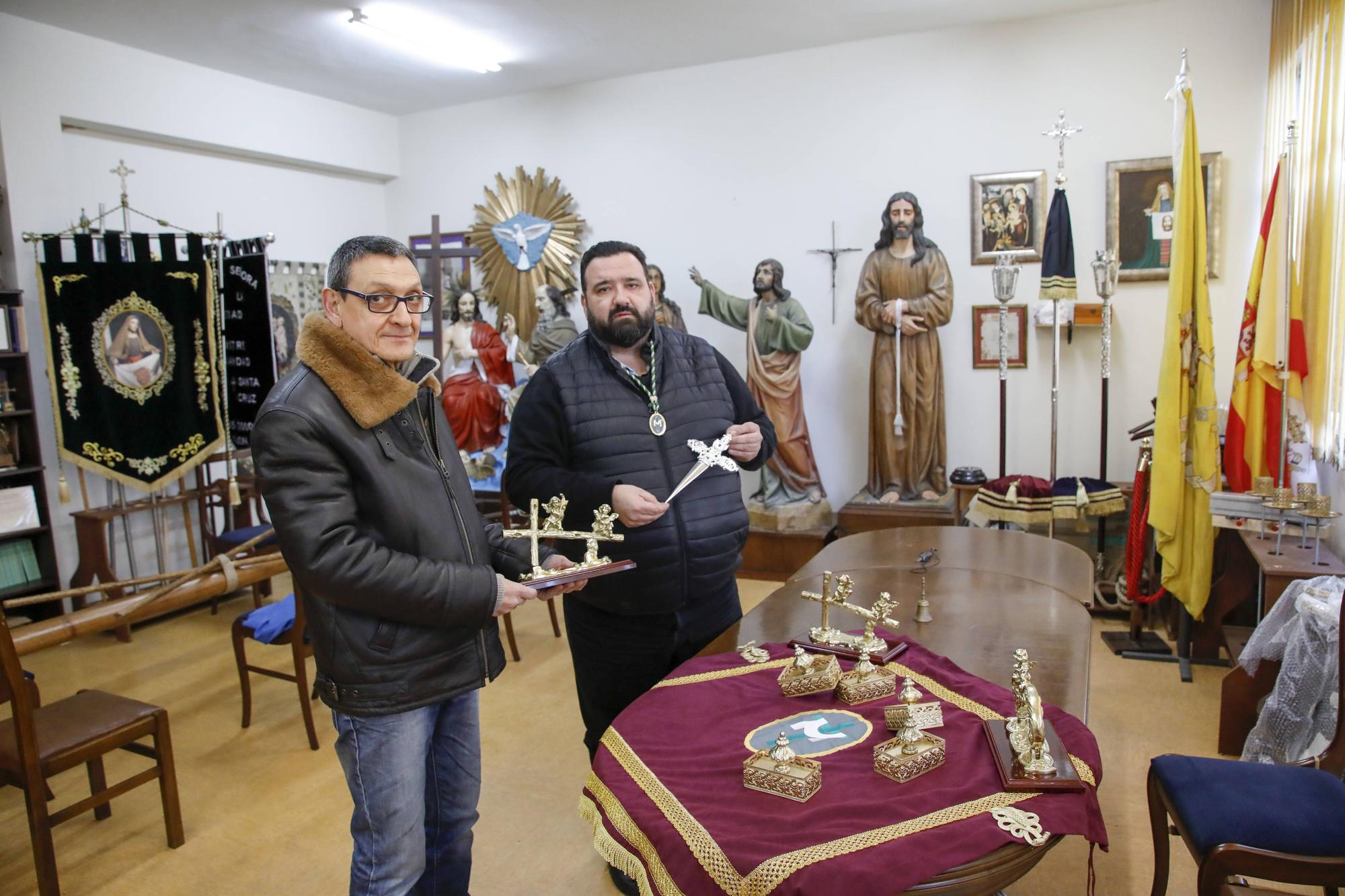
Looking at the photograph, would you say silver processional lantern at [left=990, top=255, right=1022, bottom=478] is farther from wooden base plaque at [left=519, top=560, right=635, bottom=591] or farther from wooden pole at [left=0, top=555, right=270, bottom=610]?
wooden pole at [left=0, top=555, right=270, bottom=610]

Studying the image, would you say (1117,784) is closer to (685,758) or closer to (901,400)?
(685,758)

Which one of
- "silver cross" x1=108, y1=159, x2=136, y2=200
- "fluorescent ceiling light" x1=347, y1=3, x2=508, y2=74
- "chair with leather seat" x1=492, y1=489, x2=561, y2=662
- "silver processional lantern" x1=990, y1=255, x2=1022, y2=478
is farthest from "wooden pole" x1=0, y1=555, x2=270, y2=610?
"silver processional lantern" x1=990, y1=255, x2=1022, y2=478

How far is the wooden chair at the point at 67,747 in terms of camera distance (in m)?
2.50

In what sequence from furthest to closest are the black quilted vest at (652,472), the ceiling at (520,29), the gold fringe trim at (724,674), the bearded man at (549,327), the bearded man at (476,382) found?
the bearded man at (476,382) → the bearded man at (549,327) → the ceiling at (520,29) → the black quilted vest at (652,472) → the gold fringe trim at (724,674)

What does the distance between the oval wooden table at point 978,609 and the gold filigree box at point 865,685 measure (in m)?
0.26

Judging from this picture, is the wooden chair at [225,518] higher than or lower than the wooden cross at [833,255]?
lower

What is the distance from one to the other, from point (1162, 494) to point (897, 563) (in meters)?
1.75

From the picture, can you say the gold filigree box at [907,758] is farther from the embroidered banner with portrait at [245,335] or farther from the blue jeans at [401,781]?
the embroidered banner with portrait at [245,335]

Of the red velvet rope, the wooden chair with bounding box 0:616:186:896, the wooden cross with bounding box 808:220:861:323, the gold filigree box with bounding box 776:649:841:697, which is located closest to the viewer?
the gold filigree box with bounding box 776:649:841:697

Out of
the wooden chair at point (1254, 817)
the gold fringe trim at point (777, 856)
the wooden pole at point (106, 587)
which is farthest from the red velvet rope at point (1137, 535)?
the wooden pole at point (106, 587)

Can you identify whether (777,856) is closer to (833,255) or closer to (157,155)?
(833,255)

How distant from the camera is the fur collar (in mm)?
1668

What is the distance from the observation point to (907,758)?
152 centimetres

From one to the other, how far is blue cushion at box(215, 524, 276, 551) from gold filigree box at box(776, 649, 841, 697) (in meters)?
4.11
